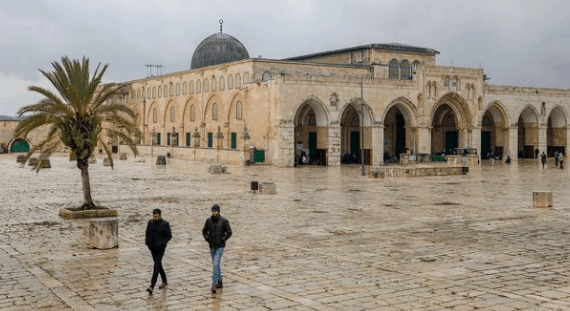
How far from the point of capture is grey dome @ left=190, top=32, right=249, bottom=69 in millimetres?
57750

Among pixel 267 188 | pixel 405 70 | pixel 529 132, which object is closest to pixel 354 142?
pixel 405 70

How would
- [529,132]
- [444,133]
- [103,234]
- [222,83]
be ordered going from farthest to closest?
1. [444,133]
2. [529,132]
3. [222,83]
4. [103,234]

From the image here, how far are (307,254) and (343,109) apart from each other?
33343 millimetres

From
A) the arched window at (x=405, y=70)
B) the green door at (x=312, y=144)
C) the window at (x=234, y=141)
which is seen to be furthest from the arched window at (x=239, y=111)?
the arched window at (x=405, y=70)

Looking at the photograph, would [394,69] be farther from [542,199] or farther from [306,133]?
[542,199]

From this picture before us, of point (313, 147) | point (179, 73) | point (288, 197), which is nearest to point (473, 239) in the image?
point (288, 197)

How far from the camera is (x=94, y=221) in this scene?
42.1 feet

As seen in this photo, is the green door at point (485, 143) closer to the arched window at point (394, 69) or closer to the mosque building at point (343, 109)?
the mosque building at point (343, 109)

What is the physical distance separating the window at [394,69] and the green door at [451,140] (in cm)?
→ 783

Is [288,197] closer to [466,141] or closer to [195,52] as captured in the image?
[466,141]

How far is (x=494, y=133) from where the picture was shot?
189 ft

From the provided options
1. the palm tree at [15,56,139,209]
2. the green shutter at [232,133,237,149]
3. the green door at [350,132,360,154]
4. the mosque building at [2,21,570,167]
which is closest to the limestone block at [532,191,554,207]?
the palm tree at [15,56,139,209]

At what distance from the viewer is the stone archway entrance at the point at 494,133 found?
177ft

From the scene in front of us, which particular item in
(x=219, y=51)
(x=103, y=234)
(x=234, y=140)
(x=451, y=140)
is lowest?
(x=103, y=234)
